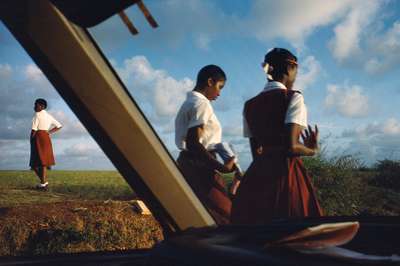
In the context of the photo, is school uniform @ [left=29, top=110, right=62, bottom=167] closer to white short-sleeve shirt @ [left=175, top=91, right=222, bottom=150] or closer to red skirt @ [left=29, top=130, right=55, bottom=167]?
red skirt @ [left=29, top=130, right=55, bottom=167]

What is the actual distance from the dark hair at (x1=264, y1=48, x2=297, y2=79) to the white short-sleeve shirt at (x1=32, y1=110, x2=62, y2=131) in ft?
29.8

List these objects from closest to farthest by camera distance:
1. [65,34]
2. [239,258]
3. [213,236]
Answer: [239,258] < [213,236] < [65,34]

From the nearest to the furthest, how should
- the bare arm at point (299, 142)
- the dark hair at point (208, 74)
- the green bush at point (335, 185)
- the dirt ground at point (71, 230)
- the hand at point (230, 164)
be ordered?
the bare arm at point (299, 142) → the hand at point (230, 164) → the dark hair at point (208, 74) → the dirt ground at point (71, 230) → the green bush at point (335, 185)

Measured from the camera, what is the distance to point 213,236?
1004 millimetres

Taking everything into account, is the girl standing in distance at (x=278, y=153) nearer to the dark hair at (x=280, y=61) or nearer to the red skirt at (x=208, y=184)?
the dark hair at (x=280, y=61)

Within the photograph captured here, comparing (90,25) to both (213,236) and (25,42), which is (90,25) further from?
(213,236)

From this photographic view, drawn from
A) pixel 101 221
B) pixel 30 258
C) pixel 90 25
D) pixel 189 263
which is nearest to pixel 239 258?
pixel 189 263

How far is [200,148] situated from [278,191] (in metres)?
0.66

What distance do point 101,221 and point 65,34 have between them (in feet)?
18.3

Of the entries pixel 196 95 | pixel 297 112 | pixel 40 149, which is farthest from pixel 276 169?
pixel 40 149

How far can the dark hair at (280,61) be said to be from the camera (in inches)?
118

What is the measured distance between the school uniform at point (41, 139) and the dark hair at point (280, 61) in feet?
29.8

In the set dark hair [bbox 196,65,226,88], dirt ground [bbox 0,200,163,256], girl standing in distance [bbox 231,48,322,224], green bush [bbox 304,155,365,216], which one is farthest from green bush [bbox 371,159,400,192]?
girl standing in distance [bbox 231,48,322,224]

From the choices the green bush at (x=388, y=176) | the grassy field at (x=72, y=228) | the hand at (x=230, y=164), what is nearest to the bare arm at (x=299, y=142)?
the hand at (x=230, y=164)
